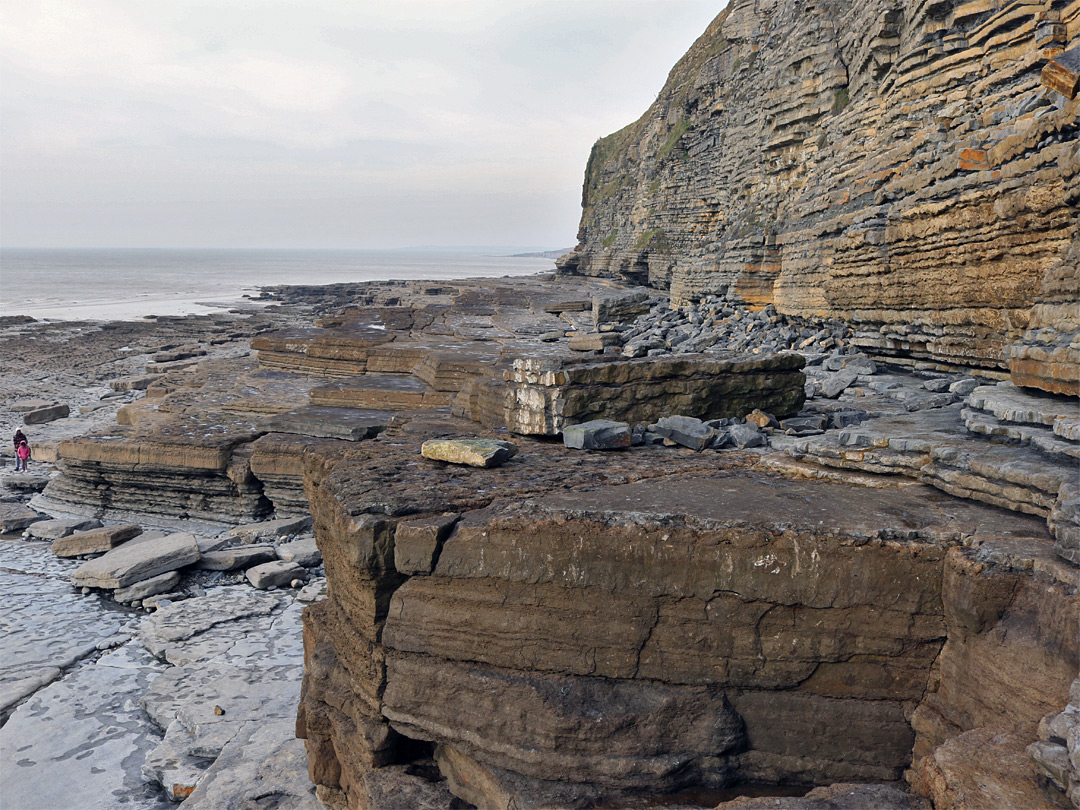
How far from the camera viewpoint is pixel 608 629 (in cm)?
298

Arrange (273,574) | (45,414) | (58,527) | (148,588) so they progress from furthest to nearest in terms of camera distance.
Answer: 1. (45,414)
2. (58,527)
3. (273,574)
4. (148,588)

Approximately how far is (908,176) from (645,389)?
13.0ft

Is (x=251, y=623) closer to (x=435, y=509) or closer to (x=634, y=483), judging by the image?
(x=435, y=509)

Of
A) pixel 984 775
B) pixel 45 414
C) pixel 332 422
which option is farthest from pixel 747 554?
pixel 45 414

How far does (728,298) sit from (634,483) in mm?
9078

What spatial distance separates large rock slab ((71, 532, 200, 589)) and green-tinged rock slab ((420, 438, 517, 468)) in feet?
13.9

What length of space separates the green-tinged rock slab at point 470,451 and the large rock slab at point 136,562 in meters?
4.25

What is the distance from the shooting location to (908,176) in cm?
665

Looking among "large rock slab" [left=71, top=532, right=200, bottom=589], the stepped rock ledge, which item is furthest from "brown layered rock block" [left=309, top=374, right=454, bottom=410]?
"large rock slab" [left=71, top=532, right=200, bottom=589]

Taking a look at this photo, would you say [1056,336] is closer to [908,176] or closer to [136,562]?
[908,176]

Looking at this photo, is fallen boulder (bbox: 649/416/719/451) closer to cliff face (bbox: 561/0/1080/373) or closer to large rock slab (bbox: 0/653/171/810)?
cliff face (bbox: 561/0/1080/373)

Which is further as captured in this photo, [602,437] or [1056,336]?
[602,437]

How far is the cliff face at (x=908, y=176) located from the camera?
4.82m

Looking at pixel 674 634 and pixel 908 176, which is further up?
pixel 908 176
